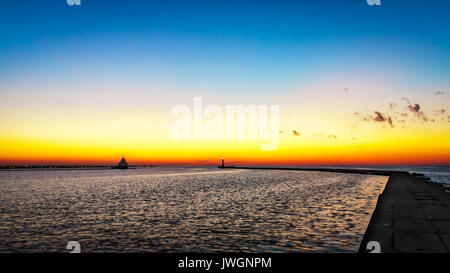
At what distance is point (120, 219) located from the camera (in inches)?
936

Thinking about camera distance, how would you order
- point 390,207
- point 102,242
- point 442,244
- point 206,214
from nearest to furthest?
point 442,244, point 102,242, point 390,207, point 206,214

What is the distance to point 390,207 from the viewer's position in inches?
830

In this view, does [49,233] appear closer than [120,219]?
Yes

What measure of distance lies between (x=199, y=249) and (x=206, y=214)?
37.6ft

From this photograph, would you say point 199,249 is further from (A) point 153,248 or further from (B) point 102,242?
(B) point 102,242

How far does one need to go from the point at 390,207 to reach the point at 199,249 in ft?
42.3

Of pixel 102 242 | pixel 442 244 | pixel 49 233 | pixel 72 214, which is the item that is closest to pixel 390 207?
pixel 442 244
